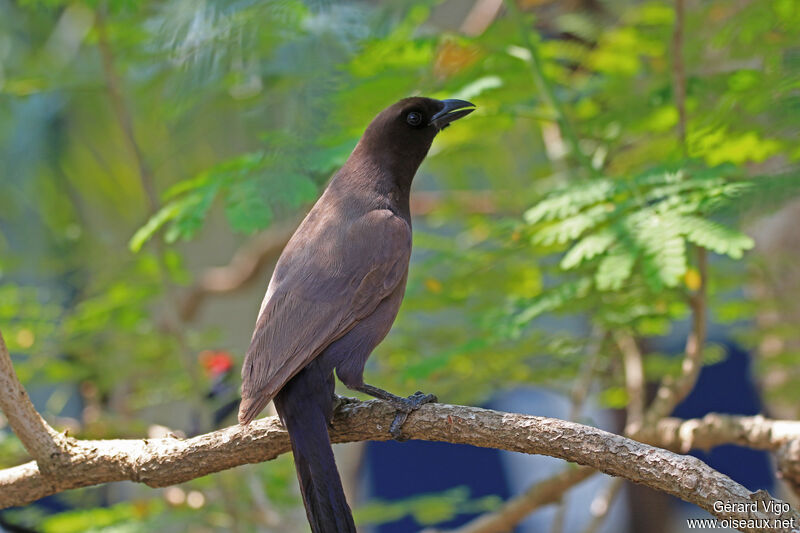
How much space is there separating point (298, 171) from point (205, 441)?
2.82 feet

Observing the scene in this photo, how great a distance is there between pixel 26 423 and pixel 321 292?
926mm

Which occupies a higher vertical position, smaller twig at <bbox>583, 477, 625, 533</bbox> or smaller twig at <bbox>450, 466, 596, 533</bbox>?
smaller twig at <bbox>450, 466, 596, 533</bbox>

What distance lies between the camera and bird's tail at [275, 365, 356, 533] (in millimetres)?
2242

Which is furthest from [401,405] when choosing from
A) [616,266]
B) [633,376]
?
[633,376]

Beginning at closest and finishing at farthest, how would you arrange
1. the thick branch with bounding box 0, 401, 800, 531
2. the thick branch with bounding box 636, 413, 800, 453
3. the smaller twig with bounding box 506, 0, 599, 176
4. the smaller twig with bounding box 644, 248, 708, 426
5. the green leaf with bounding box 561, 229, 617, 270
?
the thick branch with bounding box 0, 401, 800, 531, the green leaf with bounding box 561, 229, 617, 270, the thick branch with bounding box 636, 413, 800, 453, the smaller twig with bounding box 644, 248, 708, 426, the smaller twig with bounding box 506, 0, 599, 176

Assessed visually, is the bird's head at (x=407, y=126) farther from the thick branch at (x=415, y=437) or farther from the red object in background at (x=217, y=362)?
the red object in background at (x=217, y=362)

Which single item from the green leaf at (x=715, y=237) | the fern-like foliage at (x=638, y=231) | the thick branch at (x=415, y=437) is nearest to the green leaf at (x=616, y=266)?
the fern-like foliage at (x=638, y=231)

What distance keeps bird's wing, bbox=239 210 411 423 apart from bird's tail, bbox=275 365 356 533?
0.30 ft

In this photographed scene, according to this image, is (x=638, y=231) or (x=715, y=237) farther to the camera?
(x=638, y=231)

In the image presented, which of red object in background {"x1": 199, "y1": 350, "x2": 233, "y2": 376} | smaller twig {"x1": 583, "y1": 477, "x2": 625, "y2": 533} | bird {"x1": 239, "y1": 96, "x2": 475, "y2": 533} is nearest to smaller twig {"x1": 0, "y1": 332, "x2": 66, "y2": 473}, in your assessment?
bird {"x1": 239, "y1": 96, "x2": 475, "y2": 533}

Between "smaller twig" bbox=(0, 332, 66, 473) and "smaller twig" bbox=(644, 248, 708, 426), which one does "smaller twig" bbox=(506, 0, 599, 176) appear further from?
"smaller twig" bbox=(0, 332, 66, 473)

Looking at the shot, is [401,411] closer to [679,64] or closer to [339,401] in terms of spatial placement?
[339,401]

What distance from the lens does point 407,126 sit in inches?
116

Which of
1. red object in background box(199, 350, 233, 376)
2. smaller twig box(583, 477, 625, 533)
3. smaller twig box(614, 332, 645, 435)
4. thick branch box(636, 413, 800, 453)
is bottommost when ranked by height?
smaller twig box(583, 477, 625, 533)
